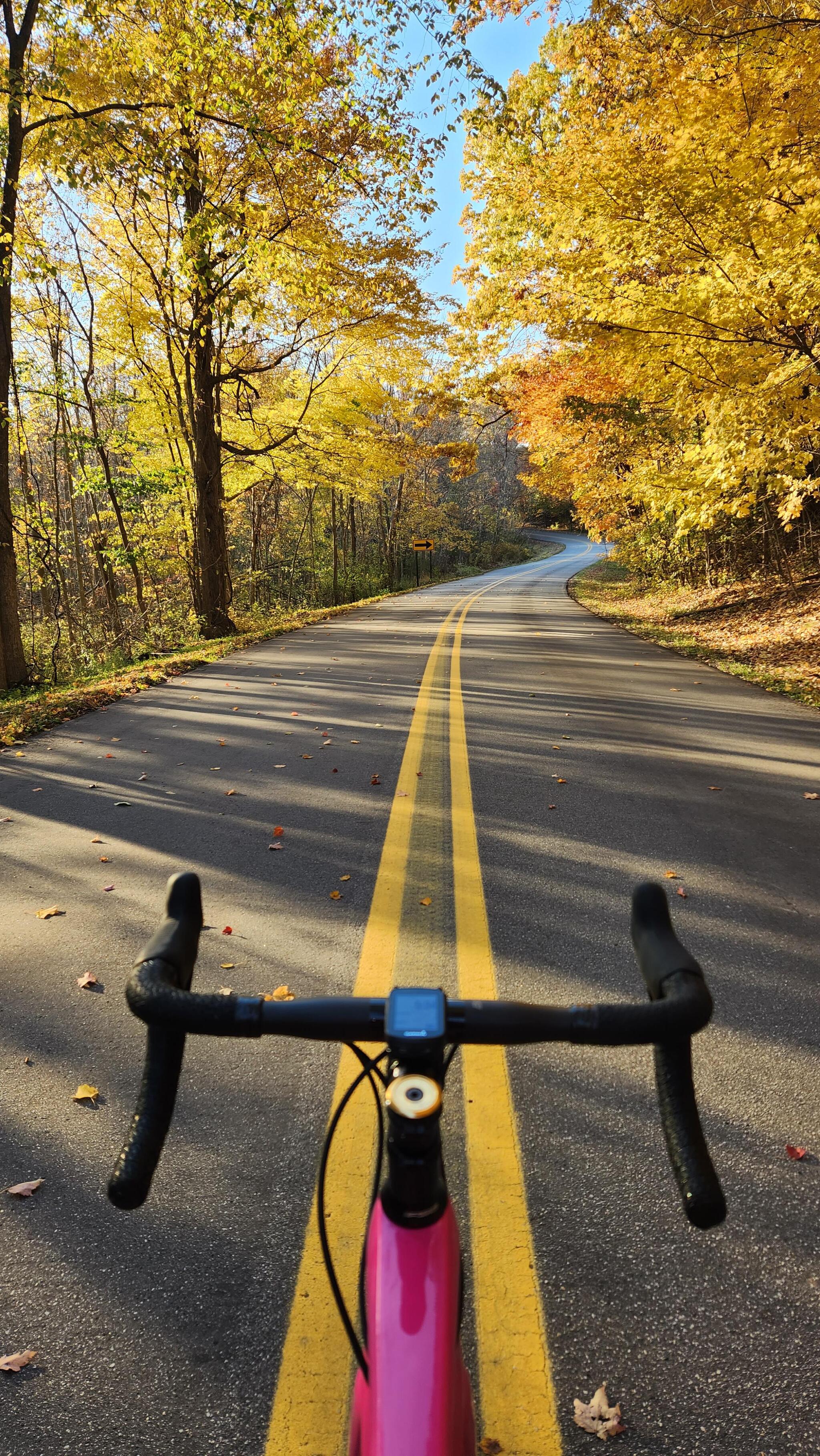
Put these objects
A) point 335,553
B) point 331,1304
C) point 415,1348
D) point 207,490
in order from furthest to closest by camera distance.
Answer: point 335,553
point 207,490
point 331,1304
point 415,1348

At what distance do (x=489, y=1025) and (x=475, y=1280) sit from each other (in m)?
1.29

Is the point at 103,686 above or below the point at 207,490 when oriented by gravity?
below

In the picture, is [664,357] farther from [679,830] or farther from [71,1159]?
[71,1159]

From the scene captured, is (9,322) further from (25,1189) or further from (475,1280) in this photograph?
(475,1280)

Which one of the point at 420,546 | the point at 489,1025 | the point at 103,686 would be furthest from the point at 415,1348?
the point at 420,546

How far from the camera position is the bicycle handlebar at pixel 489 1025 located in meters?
0.98

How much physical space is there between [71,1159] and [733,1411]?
184cm

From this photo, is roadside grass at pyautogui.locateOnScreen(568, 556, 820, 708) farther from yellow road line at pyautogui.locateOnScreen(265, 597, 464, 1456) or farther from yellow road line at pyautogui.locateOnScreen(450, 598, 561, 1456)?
yellow road line at pyautogui.locateOnScreen(265, 597, 464, 1456)

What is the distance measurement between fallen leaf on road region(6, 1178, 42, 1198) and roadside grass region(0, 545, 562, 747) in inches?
254

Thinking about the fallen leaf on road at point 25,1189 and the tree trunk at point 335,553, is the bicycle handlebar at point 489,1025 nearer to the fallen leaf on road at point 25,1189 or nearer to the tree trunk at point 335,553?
the fallen leaf on road at point 25,1189

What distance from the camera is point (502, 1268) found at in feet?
6.32

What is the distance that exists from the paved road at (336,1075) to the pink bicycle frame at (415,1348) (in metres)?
0.80

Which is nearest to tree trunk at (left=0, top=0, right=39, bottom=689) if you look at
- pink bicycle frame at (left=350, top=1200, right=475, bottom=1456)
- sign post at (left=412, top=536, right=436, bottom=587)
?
pink bicycle frame at (left=350, top=1200, right=475, bottom=1456)

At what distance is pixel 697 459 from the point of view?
380 inches
